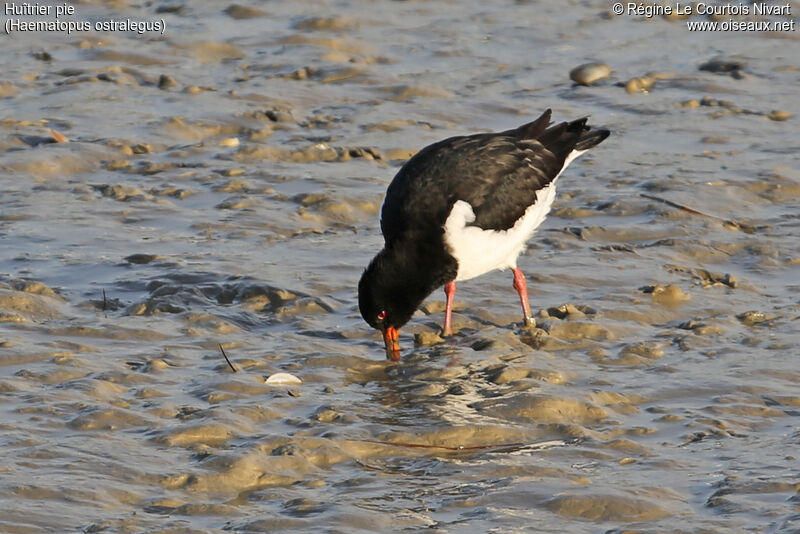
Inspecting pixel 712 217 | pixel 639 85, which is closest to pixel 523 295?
pixel 712 217

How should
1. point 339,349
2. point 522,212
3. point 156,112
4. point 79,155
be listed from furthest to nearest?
point 156,112
point 79,155
point 522,212
point 339,349

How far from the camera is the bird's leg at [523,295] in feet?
25.1

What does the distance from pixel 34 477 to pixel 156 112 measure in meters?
5.79

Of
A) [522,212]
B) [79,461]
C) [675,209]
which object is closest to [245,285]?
[522,212]

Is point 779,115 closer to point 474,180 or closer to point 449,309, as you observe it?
point 474,180

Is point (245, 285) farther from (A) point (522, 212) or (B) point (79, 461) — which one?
(B) point (79, 461)

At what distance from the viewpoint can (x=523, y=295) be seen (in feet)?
25.5

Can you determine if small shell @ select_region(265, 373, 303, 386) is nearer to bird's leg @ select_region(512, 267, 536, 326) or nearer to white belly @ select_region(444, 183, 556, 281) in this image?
white belly @ select_region(444, 183, 556, 281)

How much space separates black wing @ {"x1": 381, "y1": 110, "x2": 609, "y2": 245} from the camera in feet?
24.2

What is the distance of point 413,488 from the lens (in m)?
5.59

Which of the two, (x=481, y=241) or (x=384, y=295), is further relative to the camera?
(x=481, y=241)

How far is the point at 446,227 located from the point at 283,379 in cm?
128

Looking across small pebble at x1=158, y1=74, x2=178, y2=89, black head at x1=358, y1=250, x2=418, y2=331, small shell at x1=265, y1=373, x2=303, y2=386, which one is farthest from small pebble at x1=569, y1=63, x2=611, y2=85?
small shell at x1=265, y1=373, x2=303, y2=386

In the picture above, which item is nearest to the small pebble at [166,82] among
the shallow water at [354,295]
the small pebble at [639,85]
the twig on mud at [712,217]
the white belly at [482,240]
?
the shallow water at [354,295]
